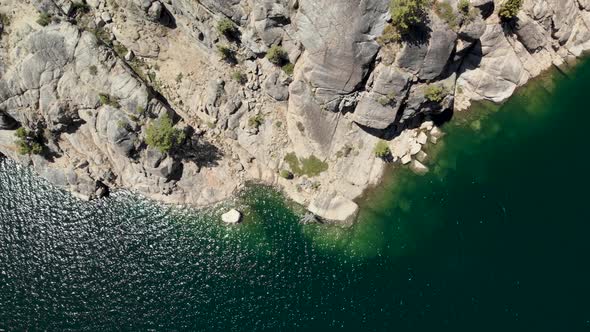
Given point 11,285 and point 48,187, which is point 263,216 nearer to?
point 48,187

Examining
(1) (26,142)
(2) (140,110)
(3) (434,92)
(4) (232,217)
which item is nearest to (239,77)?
(2) (140,110)

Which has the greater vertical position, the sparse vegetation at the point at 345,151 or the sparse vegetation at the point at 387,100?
the sparse vegetation at the point at 387,100

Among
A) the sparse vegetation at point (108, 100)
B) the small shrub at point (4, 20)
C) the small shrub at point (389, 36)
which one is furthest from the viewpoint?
the sparse vegetation at point (108, 100)

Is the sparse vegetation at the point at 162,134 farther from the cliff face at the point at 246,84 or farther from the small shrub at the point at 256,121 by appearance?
the small shrub at the point at 256,121

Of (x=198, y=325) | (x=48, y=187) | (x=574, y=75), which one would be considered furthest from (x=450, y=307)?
(x=48, y=187)

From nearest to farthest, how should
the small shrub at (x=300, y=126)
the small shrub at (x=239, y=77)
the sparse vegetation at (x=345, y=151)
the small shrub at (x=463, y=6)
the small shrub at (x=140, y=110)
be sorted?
the small shrub at (x=463, y=6) < the small shrub at (x=140, y=110) < the small shrub at (x=239, y=77) < the small shrub at (x=300, y=126) < the sparse vegetation at (x=345, y=151)

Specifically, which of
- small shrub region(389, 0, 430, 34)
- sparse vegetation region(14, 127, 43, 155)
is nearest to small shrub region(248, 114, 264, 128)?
small shrub region(389, 0, 430, 34)

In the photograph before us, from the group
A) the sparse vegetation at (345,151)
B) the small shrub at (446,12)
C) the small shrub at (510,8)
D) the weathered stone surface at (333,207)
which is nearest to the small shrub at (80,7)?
the sparse vegetation at (345,151)

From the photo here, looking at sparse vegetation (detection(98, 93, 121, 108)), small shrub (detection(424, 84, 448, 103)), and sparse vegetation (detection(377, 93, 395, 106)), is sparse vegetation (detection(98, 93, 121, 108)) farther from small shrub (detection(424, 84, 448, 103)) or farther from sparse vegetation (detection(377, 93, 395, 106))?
small shrub (detection(424, 84, 448, 103))
